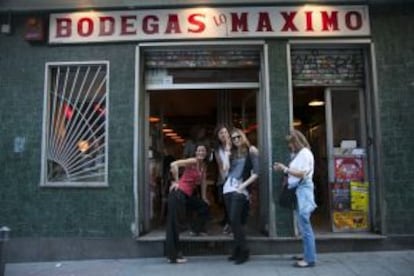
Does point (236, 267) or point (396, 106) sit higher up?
point (396, 106)

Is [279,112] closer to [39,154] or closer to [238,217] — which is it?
[238,217]

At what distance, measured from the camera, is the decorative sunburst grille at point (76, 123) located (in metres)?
8.87

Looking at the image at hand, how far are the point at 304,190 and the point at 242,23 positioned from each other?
309cm

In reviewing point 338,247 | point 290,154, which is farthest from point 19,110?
point 338,247

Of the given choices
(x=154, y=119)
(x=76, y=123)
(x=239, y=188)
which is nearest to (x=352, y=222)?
(x=239, y=188)

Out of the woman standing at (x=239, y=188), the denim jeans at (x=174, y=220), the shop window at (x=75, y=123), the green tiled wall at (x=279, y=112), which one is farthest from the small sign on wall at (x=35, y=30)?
the green tiled wall at (x=279, y=112)

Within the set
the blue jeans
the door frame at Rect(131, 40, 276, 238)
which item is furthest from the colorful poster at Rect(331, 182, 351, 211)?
the blue jeans

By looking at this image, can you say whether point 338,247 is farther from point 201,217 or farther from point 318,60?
point 318,60

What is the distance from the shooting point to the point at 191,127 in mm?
10805

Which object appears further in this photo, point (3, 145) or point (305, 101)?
point (305, 101)

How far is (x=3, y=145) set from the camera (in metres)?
8.83

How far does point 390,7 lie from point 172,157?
16.1 feet

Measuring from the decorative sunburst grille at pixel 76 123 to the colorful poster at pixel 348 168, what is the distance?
4050mm

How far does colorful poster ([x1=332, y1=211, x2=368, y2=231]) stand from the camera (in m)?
8.88
